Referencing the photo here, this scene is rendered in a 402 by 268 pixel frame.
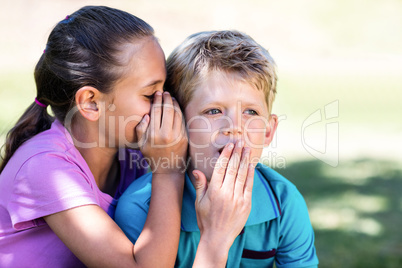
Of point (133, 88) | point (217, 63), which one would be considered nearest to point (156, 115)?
point (133, 88)

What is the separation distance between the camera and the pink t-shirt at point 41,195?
2486 millimetres

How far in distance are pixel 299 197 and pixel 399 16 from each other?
1682 centimetres

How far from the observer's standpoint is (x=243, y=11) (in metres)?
17.9

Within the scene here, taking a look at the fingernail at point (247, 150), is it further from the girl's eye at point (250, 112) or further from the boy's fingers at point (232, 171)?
the girl's eye at point (250, 112)

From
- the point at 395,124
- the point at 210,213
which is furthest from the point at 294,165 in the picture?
the point at 210,213

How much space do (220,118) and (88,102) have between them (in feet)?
2.48

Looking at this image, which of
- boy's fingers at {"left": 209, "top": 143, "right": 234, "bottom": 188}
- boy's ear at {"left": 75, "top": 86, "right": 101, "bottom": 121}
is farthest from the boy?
boy's ear at {"left": 75, "top": 86, "right": 101, "bottom": 121}

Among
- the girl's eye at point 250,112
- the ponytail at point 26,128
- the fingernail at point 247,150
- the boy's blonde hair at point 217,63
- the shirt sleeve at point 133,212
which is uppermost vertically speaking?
the boy's blonde hair at point 217,63

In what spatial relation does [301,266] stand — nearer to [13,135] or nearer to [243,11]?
[13,135]

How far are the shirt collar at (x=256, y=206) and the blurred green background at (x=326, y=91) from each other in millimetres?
1562

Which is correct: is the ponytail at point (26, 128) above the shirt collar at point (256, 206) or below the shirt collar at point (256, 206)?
above

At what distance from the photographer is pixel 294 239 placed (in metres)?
2.76

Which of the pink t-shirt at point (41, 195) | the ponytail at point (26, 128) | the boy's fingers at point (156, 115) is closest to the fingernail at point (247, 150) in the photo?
the boy's fingers at point (156, 115)

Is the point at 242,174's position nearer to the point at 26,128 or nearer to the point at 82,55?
the point at 82,55
